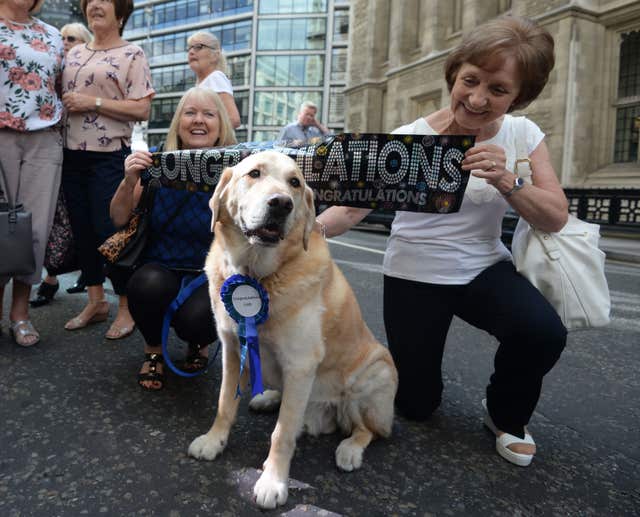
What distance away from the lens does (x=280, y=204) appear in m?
1.66

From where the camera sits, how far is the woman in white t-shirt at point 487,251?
2.01 m

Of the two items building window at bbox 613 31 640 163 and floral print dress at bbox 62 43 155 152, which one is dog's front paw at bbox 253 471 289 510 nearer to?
floral print dress at bbox 62 43 155 152

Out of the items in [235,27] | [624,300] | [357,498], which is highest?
[235,27]

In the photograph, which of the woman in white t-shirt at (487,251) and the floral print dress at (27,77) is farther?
the floral print dress at (27,77)

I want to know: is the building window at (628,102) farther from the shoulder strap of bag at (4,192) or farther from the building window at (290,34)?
the building window at (290,34)

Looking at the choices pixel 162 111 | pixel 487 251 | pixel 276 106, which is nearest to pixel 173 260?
pixel 487 251

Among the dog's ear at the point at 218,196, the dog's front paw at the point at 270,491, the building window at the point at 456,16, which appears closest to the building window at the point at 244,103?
the building window at the point at 456,16

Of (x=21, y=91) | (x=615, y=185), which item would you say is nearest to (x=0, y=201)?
(x=21, y=91)

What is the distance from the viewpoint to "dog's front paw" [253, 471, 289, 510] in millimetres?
1612

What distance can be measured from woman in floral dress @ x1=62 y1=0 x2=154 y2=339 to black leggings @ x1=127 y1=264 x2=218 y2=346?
799 mm

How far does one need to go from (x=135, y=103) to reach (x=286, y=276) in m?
2.08

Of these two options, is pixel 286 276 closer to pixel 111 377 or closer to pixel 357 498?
pixel 357 498

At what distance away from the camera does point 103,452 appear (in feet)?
6.12

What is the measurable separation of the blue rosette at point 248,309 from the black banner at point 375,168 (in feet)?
2.39
